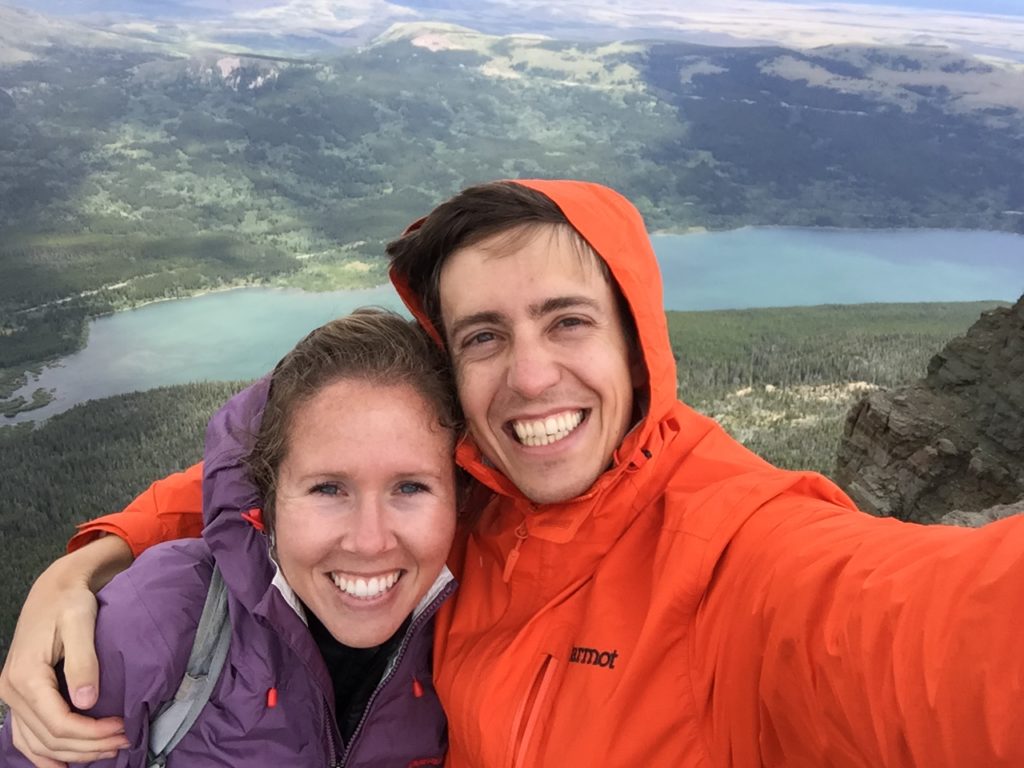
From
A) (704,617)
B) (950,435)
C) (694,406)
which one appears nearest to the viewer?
(704,617)

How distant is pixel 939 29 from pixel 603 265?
130 meters

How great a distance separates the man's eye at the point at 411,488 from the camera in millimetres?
1974

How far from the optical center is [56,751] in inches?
72.7

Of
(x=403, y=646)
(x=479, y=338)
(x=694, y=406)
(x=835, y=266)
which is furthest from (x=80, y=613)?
(x=835, y=266)

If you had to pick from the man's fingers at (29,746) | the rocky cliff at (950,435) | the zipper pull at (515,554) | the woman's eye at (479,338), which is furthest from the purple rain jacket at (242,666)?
the rocky cliff at (950,435)

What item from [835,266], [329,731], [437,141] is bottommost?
[835,266]

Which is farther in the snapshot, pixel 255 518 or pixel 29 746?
pixel 255 518

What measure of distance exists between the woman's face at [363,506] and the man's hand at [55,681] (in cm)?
Result: 54

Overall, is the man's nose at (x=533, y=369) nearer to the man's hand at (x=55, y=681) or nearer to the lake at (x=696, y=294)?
the man's hand at (x=55, y=681)

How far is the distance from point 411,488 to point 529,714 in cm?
66

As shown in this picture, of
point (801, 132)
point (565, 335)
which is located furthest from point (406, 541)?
point (801, 132)

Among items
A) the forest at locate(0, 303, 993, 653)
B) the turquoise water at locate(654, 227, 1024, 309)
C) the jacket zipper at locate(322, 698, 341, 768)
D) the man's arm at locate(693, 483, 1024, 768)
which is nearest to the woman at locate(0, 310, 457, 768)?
the jacket zipper at locate(322, 698, 341, 768)

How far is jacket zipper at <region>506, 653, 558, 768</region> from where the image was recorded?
1.74m

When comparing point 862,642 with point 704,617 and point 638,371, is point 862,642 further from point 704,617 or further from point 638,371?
point 638,371
